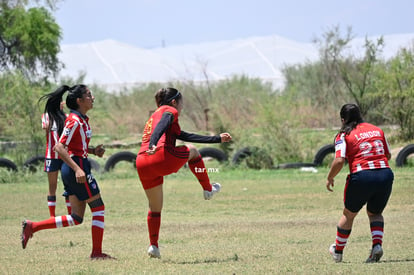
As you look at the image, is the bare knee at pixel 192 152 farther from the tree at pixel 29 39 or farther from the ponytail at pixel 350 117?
the tree at pixel 29 39

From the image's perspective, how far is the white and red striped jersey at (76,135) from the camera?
882 cm

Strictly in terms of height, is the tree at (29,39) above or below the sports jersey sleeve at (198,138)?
above

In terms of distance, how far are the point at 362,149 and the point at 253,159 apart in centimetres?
1567

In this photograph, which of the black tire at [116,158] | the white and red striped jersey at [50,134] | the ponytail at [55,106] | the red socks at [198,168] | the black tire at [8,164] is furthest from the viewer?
the black tire at [116,158]

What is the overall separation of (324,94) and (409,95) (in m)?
10.4

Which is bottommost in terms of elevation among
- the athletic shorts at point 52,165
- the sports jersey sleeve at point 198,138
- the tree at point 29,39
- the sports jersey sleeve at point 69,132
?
the athletic shorts at point 52,165

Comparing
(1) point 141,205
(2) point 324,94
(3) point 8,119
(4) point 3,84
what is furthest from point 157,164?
(2) point 324,94

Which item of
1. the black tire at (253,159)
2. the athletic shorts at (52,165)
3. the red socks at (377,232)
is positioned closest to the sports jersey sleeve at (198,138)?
the red socks at (377,232)

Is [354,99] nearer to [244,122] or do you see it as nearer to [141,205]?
[244,122]

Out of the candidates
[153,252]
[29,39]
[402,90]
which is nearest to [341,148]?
[153,252]

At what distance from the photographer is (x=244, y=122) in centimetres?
2698

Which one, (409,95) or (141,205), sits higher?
(409,95)

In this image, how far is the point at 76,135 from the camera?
8.88m

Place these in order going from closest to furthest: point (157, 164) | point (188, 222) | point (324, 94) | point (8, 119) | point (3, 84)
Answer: point (157, 164)
point (188, 222)
point (8, 119)
point (3, 84)
point (324, 94)
